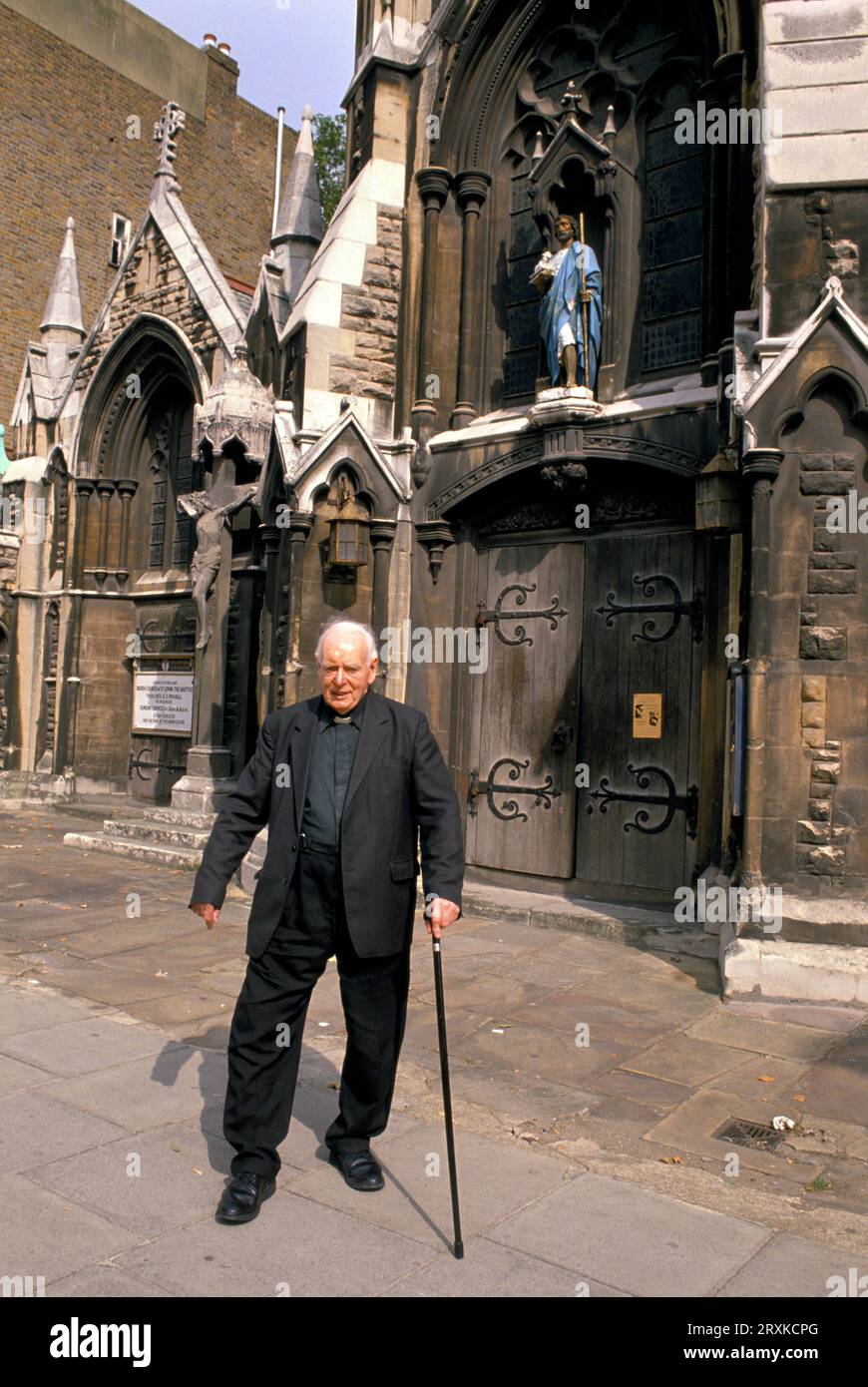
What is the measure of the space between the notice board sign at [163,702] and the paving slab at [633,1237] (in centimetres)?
1131

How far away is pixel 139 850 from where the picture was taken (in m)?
10.9

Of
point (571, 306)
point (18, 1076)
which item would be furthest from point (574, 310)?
point (18, 1076)

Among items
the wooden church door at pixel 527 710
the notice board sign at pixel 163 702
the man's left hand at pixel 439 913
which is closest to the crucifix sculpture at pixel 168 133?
the notice board sign at pixel 163 702

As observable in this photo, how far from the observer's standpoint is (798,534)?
6348 mm

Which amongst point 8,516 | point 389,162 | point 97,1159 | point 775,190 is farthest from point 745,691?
point 8,516

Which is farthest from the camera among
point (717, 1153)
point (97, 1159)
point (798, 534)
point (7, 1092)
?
point (798, 534)

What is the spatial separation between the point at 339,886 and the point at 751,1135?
1.97 m

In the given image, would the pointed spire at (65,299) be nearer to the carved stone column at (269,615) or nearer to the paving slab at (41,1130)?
the carved stone column at (269,615)

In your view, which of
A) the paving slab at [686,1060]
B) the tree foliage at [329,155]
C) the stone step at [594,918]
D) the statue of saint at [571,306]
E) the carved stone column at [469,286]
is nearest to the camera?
the paving slab at [686,1060]

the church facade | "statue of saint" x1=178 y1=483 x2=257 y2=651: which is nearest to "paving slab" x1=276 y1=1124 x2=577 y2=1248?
the church facade

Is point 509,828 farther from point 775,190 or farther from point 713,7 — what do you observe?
point 713,7

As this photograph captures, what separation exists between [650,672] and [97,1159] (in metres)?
5.78

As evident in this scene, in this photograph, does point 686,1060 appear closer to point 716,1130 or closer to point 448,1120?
point 716,1130

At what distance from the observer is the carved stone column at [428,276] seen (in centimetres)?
961
